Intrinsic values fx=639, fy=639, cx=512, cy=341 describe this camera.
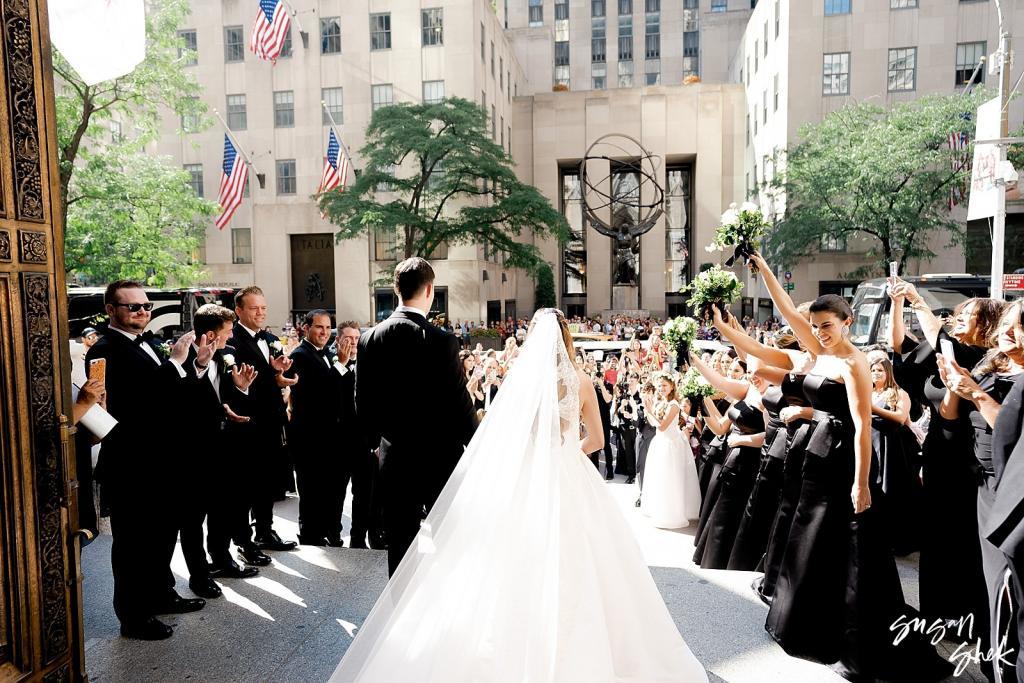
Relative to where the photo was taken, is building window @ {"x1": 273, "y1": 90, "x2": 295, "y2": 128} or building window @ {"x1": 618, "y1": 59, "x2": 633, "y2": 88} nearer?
building window @ {"x1": 273, "y1": 90, "x2": 295, "y2": 128}

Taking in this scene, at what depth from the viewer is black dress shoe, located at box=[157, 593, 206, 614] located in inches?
175

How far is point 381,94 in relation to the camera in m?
35.8

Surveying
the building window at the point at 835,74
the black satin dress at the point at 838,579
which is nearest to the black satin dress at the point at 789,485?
the black satin dress at the point at 838,579

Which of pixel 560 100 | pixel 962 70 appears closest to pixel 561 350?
pixel 962 70

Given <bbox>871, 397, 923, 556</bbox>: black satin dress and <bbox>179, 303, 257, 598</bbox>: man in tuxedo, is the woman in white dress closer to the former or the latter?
<bbox>871, 397, 923, 556</bbox>: black satin dress

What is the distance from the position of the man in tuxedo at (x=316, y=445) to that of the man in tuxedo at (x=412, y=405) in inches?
81.9

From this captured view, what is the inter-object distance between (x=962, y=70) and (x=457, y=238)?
1077 inches

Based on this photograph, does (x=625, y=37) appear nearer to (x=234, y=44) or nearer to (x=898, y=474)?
(x=234, y=44)

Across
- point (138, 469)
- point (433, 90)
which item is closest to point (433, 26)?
point (433, 90)

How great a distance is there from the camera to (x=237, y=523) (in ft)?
17.7

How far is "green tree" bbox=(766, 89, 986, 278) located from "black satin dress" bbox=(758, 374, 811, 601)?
2653 centimetres

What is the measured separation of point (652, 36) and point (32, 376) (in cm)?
6294

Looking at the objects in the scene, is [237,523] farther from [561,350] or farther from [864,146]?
[864,146]

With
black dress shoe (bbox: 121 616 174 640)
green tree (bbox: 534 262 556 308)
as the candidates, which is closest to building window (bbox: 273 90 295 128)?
green tree (bbox: 534 262 556 308)
